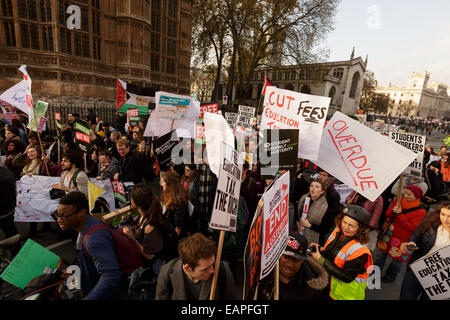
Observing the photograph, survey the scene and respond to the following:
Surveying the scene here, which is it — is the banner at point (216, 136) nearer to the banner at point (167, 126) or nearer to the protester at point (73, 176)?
the protester at point (73, 176)

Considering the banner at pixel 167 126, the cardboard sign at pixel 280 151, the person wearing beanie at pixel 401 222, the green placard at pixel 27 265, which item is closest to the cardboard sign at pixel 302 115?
the cardboard sign at pixel 280 151

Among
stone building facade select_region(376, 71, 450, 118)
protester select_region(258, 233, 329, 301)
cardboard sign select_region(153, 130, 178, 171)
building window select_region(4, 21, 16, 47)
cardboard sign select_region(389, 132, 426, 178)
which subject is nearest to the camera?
protester select_region(258, 233, 329, 301)

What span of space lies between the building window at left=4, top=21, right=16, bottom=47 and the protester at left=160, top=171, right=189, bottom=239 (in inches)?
688

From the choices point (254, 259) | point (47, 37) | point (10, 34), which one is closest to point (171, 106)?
point (254, 259)

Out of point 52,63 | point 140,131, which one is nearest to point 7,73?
point 52,63

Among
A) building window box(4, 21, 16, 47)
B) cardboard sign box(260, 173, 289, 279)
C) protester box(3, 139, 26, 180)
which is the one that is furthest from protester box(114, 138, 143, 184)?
building window box(4, 21, 16, 47)

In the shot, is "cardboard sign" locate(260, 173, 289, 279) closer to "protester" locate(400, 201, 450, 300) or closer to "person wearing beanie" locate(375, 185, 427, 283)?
"protester" locate(400, 201, 450, 300)

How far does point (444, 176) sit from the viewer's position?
7.57 metres

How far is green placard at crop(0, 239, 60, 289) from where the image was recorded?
1.94 meters

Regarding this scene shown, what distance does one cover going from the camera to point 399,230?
3438mm

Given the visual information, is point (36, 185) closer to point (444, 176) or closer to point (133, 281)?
point (133, 281)

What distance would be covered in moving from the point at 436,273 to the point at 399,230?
4.35 feet

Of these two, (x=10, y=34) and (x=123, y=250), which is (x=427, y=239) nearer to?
(x=123, y=250)
